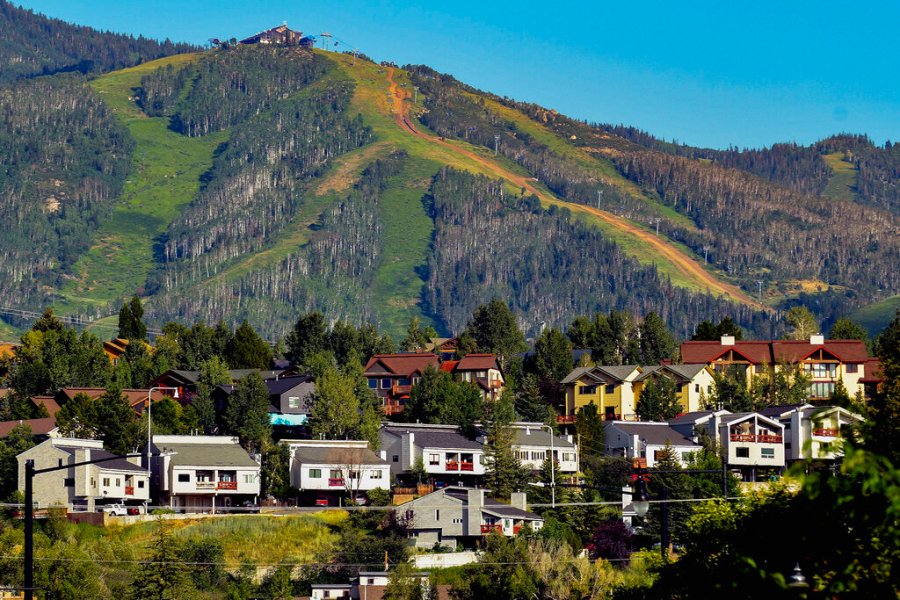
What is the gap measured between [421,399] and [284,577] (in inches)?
1904

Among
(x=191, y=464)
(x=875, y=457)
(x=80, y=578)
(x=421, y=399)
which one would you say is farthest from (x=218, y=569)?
(x=875, y=457)

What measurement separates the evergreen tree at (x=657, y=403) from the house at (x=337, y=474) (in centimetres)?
3604

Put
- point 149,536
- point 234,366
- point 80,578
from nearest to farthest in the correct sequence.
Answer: point 80,578 → point 149,536 → point 234,366

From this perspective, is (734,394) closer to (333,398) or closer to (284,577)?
(333,398)

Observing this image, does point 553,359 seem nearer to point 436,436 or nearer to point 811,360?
point 811,360

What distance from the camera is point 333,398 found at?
490 ft

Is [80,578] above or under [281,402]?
under

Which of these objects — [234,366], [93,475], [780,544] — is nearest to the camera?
[780,544]

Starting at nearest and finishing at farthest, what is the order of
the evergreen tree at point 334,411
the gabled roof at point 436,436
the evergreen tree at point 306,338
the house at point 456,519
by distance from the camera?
the house at point 456,519 → the gabled roof at point 436,436 → the evergreen tree at point 334,411 → the evergreen tree at point 306,338

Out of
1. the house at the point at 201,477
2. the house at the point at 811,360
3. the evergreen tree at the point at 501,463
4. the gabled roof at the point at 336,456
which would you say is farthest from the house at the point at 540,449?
the house at the point at 811,360

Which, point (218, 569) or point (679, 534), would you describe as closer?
point (218, 569)

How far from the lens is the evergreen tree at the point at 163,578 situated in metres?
98.3

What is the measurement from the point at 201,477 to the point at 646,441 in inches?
1609

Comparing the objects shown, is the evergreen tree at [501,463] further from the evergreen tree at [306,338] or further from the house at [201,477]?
the evergreen tree at [306,338]
